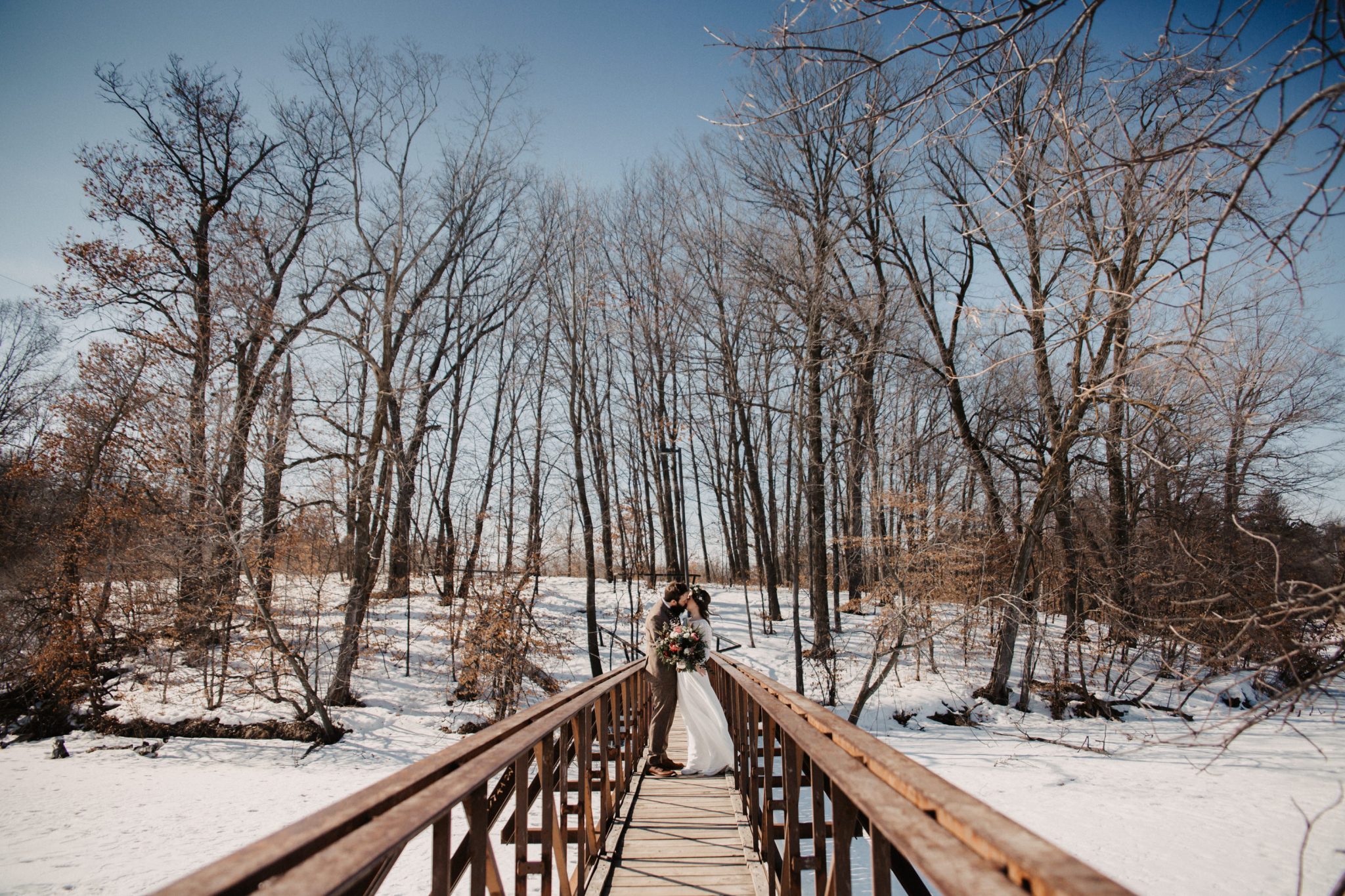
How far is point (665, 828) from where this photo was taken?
476cm

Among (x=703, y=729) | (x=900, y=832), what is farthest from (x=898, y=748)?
(x=900, y=832)

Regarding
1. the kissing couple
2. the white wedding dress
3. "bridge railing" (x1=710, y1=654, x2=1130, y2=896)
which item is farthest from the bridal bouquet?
"bridge railing" (x1=710, y1=654, x2=1130, y2=896)

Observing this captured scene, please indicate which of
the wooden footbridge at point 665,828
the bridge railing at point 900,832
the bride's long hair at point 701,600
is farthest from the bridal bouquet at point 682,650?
the bridge railing at point 900,832

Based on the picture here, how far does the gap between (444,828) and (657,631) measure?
5105 mm

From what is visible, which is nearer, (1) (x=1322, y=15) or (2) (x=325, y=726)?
(1) (x=1322, y=15)

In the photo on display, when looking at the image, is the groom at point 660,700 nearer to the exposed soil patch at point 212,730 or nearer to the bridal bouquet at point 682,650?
the bridal bouquet at point 682,650

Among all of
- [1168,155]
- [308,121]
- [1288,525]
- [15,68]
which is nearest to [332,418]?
[15,68]

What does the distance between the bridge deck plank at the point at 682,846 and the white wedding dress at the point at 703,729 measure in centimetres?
32

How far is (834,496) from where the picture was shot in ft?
83.1

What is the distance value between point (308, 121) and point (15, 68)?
675 centimetres

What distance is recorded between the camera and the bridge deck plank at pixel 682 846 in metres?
3.63

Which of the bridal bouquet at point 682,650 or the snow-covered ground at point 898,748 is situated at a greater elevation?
the bridal bouquet at point 682,650

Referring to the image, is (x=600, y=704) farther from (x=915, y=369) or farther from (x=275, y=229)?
(x=275, y=229)

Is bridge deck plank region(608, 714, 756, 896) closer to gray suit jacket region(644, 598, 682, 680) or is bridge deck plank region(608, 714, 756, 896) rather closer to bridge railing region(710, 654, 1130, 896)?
bridge railing region(710, 654, 1130, 896)
